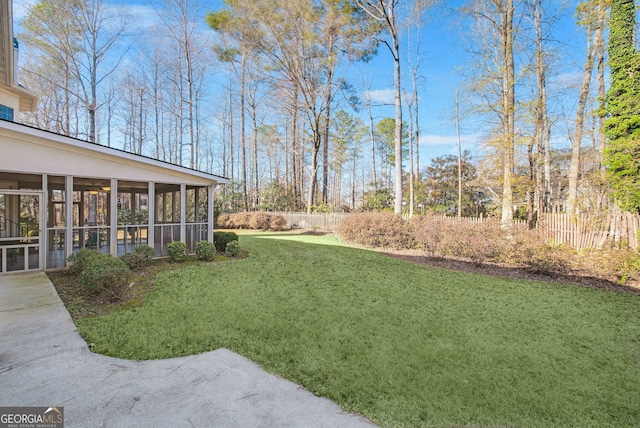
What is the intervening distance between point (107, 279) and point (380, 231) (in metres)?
9.80

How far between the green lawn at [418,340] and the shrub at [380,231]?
5057mm

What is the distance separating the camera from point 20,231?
7.40 meters

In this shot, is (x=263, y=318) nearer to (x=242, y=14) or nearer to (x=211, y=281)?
(x=211, y=281)

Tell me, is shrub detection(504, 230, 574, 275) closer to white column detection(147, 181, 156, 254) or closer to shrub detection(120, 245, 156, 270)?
shrub detection(120, 245, 156, 270)

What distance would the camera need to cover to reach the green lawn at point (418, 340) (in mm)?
2510

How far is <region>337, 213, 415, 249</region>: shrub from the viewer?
39.0ft

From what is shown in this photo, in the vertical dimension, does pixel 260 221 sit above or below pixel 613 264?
above

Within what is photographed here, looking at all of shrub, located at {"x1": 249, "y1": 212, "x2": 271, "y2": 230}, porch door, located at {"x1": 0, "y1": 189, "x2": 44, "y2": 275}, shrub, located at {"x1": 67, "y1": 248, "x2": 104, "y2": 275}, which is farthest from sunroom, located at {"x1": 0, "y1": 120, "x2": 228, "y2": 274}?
shrub, located at {"x1": 249, "y1": 212, "x2": 271, "y2": 230}

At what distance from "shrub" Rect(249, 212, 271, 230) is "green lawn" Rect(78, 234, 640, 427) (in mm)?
13721

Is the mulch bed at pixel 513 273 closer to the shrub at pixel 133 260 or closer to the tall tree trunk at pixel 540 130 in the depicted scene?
the tall tree trunk at pixel 540 130

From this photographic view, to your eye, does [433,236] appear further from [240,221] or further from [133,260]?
[240,221]

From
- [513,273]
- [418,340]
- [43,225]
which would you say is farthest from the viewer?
[513,273]

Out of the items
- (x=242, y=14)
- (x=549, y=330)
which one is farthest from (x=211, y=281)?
(x=242, y=14)

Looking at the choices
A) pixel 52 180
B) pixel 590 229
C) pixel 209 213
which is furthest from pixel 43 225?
pixel 590 229
